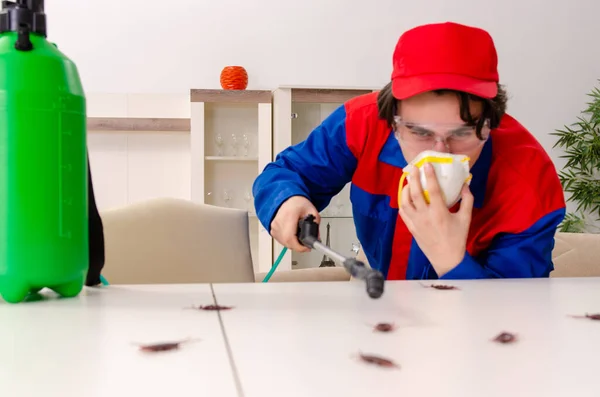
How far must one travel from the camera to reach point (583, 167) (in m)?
4.60

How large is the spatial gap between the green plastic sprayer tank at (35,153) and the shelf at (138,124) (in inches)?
128

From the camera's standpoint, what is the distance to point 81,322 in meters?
0.58

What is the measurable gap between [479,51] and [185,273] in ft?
3.08

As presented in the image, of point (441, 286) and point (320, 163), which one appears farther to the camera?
point (320, 163)

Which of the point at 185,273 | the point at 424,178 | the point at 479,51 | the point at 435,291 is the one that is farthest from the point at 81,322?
the point at 185,273

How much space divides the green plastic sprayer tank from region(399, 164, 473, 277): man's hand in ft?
2.11

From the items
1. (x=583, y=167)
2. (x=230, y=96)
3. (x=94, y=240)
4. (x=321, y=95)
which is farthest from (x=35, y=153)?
(x=583, y=167)

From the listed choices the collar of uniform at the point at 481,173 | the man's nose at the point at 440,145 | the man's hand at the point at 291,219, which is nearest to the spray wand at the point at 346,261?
the man's hand at the point at 291,219

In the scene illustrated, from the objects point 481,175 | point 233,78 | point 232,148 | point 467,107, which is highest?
point 233,78

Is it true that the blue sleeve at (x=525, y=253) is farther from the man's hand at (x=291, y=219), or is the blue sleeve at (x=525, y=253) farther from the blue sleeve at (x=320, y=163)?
the blue sleeve at (x=320, y=163)

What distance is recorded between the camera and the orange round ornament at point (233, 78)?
3.81 m

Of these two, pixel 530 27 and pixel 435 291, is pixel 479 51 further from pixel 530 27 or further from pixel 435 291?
pixel 530 27

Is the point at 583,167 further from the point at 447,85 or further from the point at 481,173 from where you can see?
the point at 447,85

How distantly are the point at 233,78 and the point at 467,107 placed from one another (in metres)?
2.85
